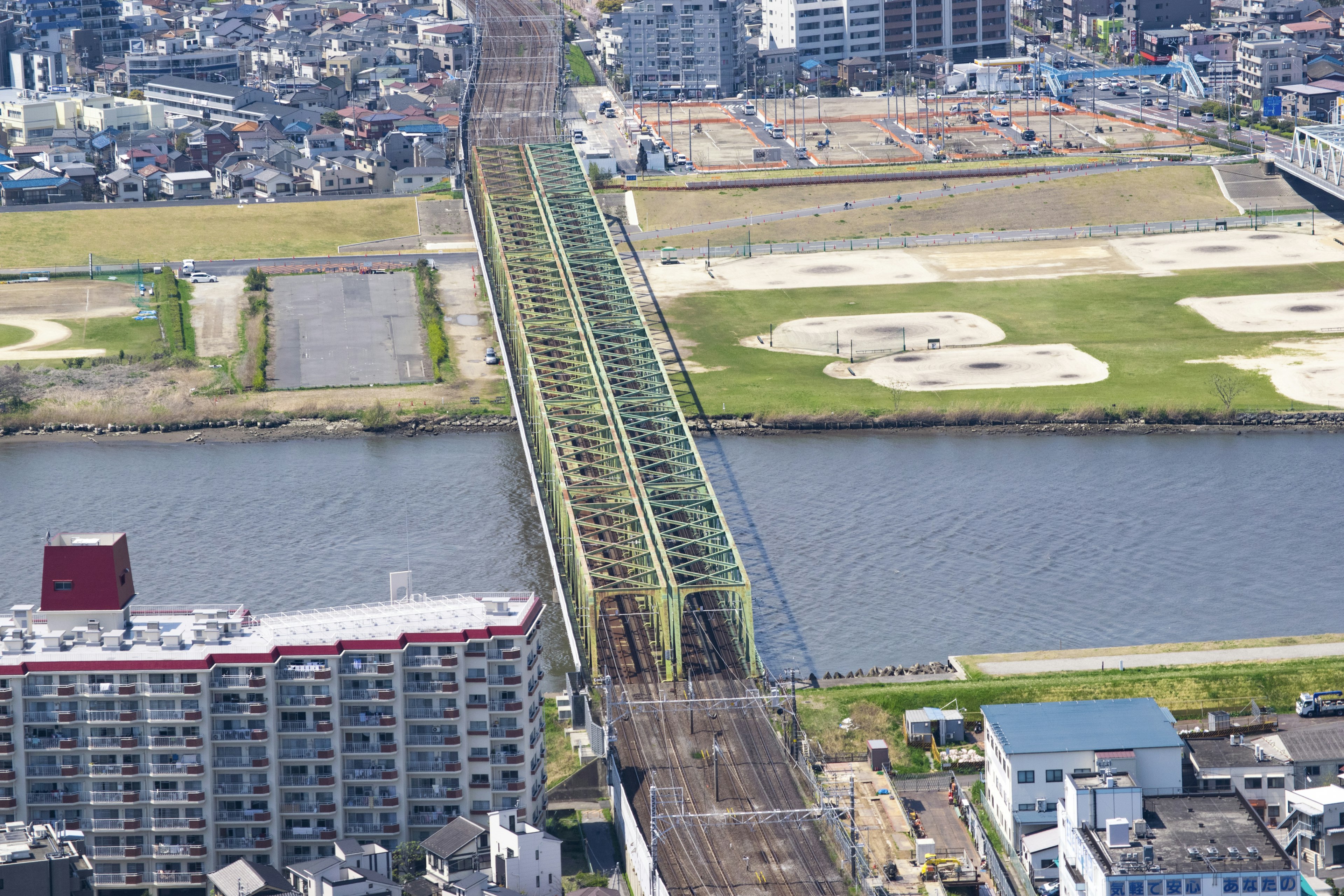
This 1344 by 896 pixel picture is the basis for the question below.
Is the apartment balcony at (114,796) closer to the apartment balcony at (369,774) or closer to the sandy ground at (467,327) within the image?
the apartment balcony at (369,774)

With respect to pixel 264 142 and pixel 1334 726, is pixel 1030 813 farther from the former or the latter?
pixel 264 142

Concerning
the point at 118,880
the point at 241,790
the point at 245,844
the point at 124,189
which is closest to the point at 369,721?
the point at 241,790

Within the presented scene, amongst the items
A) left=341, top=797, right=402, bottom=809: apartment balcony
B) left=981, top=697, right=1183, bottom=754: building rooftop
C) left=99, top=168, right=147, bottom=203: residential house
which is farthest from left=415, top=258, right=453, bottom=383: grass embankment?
left=981, top=697, right=1183, bottom=754: building rooftop

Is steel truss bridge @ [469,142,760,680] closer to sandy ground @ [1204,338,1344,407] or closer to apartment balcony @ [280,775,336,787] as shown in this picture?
apartment balcony @ [280,775,336,787]

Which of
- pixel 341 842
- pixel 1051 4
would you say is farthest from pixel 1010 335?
pixel 1051 4

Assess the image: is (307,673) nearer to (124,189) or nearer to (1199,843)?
(1199,843)

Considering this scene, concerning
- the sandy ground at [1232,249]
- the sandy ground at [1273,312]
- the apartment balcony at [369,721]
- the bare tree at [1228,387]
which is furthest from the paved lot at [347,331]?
the apartment balcony at [369,721]
